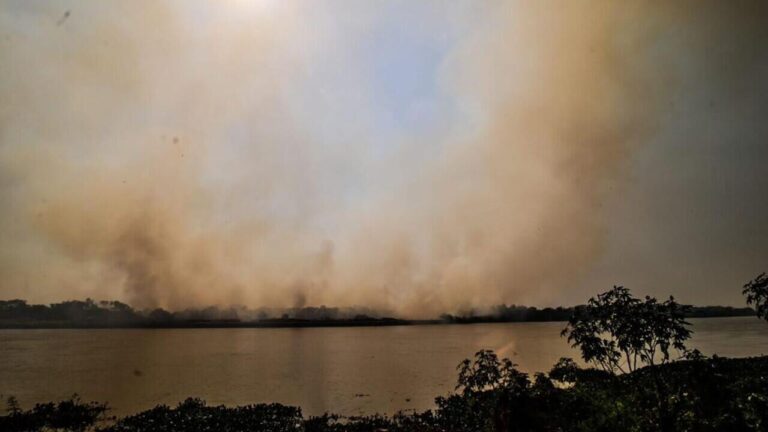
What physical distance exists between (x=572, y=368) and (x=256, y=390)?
148ft

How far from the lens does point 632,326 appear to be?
1517 centimetres

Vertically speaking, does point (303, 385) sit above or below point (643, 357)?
below

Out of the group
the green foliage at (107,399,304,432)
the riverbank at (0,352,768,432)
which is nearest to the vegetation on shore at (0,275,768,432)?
the riverbank at (0,352,768,432)

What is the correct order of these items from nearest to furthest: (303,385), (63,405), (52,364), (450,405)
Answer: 1. (450,405)
2. (63,405)
3. (303,385)
4. (52,364)

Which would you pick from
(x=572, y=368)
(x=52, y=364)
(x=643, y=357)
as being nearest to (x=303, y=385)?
(x=572, y=368)

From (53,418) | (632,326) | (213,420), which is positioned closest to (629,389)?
(632,326)

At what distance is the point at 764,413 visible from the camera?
33.2 feet

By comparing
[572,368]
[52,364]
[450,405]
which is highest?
[572,368]

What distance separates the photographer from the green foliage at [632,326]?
1433 centimetres

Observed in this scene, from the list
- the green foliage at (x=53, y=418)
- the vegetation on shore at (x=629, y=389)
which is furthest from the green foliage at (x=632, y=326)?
the green foliage at (x=53, y=418)

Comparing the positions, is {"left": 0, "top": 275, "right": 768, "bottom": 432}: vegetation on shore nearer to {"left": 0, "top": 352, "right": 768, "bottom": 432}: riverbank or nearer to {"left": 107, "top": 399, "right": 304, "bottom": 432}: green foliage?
{"left": 0, "top": 352, "right": 768, "bottom": 432}: riverbank

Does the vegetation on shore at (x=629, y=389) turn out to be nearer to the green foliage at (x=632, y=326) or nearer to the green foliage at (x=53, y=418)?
the green foliage at (x=632, y=326)

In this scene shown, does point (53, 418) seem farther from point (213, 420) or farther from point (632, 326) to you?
point (632, 326)

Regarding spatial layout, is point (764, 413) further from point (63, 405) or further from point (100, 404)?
point (100, 404)
